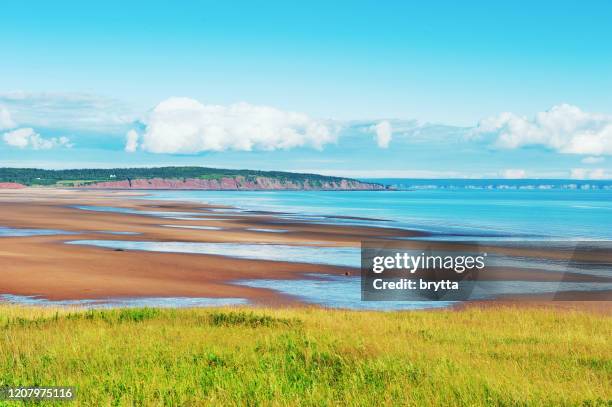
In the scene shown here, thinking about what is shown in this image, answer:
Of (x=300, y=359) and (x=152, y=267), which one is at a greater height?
(x=300, y=359)

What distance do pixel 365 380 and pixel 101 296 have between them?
18412 mm

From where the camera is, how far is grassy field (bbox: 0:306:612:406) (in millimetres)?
10977

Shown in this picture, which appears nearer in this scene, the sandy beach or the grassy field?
the grassy field

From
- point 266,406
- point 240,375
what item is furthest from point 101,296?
point 266,406

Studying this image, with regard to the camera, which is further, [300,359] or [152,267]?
[152,267]

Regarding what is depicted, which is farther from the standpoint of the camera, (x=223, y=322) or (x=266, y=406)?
(x=223, y=322)

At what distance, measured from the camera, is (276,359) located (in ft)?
44.6

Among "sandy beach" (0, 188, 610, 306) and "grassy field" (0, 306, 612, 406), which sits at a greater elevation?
"grassy field" (0, 306, 612, 406)

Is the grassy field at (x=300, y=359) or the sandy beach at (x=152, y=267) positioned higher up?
the grassy field at (x=300, y=359)

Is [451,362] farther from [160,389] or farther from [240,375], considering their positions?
[160,389]

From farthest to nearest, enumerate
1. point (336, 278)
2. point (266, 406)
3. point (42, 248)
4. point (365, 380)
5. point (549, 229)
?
point (549, 229) < point (42, 248) < point (336, 278) < point (365, 380) < point (266, 406)

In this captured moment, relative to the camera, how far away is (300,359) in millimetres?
13867

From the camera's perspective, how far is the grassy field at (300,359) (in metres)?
11.0

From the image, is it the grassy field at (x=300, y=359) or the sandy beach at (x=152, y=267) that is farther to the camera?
the sandy beach at (x=152, y=267)
